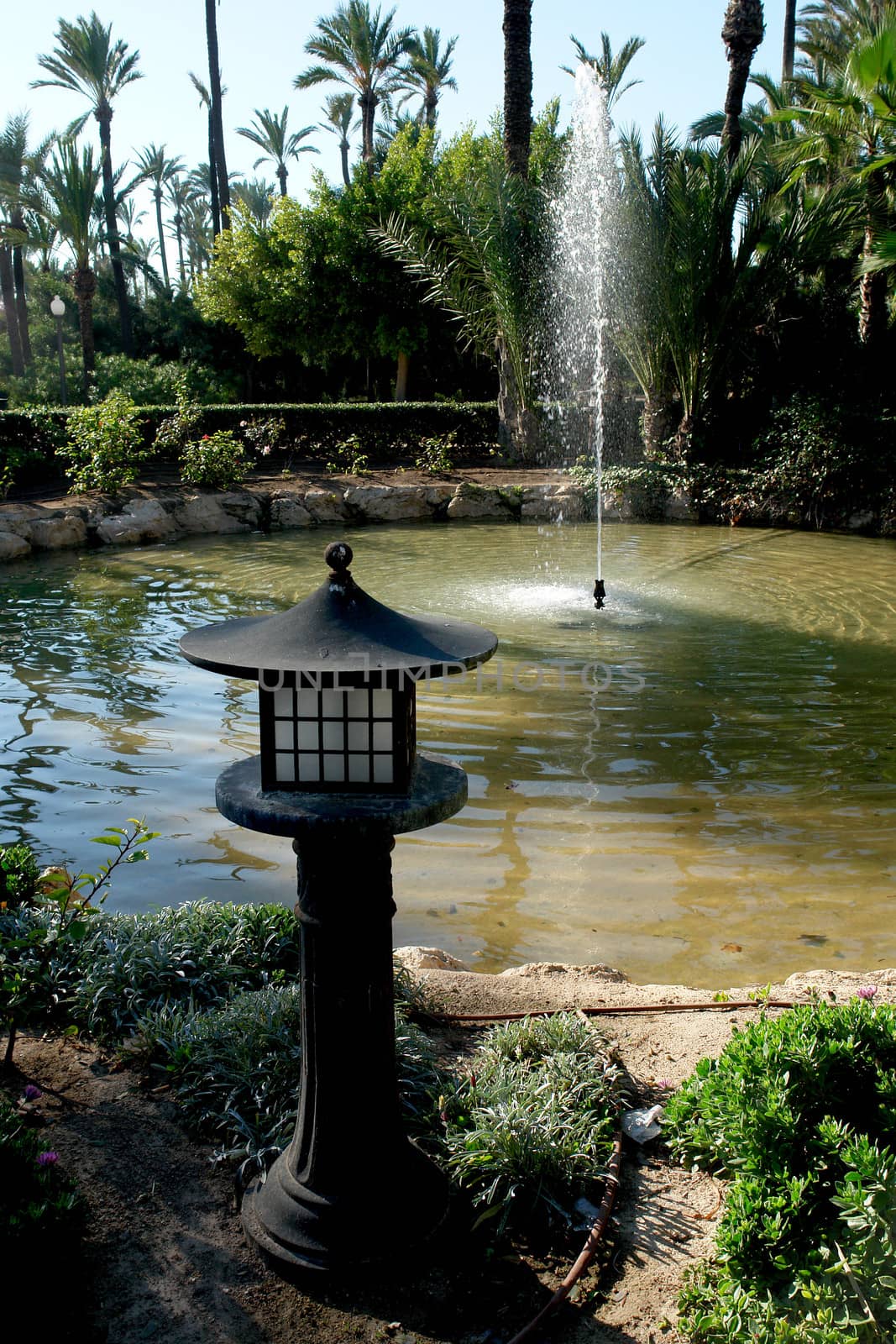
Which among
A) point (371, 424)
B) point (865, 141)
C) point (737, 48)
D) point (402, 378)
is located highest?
point (737, 48)

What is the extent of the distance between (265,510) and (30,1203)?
14263 millimetres

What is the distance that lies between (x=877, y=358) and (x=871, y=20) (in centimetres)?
563

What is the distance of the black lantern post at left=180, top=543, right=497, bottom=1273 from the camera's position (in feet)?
7.39

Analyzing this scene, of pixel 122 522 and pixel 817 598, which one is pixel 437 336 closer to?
pixel 122 522

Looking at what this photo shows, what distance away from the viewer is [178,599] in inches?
420

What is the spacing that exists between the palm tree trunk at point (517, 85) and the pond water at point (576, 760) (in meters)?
9.78

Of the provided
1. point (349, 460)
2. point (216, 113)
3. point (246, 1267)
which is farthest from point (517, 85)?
point (246, 1267)

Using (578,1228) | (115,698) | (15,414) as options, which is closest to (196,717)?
(115,698)

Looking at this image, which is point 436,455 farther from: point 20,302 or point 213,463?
point 20,302

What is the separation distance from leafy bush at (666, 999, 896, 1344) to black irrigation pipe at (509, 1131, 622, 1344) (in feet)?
0.56

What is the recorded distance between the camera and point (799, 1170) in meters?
2.28

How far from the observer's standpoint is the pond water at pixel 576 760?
441 cm

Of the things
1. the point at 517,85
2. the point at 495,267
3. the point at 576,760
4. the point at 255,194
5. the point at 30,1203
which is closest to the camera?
the point at 30,1203

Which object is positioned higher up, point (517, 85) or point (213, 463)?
point (517, 85)
